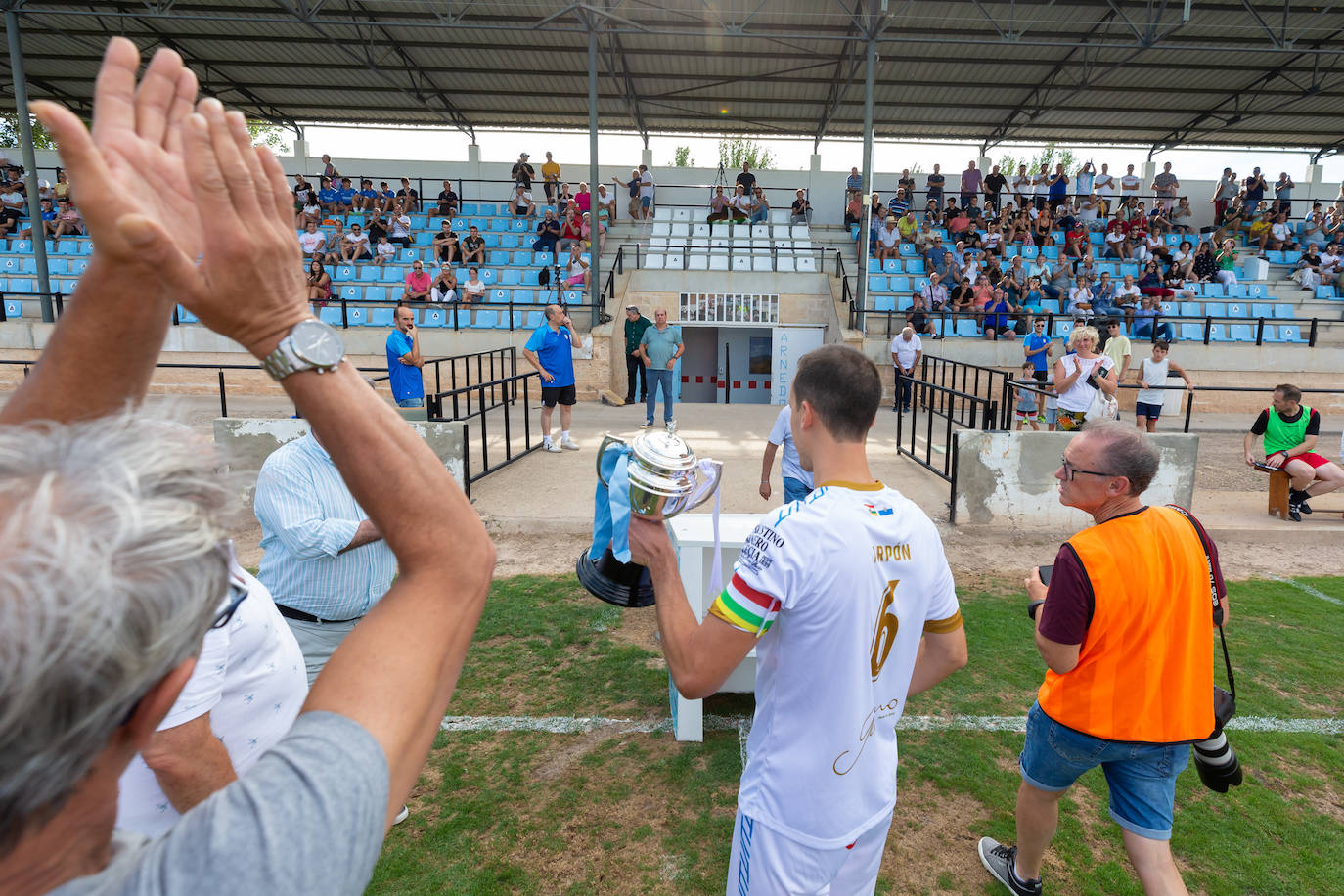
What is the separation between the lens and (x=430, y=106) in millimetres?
22062

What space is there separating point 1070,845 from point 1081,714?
1.14 metres

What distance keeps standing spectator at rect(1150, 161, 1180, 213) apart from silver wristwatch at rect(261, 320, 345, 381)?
1023 inches

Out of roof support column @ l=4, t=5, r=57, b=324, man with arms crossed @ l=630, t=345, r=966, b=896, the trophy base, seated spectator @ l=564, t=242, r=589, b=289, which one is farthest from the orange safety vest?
roof support column @ l=4, t=5, r=57, b=324

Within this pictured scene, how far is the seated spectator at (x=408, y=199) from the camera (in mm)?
21061

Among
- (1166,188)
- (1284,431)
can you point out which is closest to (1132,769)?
(1284,431)

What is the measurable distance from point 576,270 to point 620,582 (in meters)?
16.7

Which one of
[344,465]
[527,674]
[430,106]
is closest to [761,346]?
[430,106]

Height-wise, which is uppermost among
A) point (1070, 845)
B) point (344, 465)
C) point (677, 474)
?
point (344, 465)

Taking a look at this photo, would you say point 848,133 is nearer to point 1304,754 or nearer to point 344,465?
point 1304,754

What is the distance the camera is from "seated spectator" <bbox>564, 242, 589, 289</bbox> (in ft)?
57.6

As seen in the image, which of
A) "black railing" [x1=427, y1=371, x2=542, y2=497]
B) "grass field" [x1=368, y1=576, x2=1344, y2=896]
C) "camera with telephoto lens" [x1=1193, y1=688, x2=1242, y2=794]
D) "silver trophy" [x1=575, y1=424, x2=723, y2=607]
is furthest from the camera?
"black railing" [x1=427, y1=371, x2=542, y2=497]

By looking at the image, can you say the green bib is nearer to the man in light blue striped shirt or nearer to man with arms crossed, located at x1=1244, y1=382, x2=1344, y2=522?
man with arms crossed, located at x1=1244, y1=382, x2=1344, y2=522

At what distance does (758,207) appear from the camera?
848 inches

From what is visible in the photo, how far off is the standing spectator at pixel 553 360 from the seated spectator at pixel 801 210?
13897 mm
